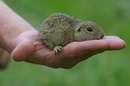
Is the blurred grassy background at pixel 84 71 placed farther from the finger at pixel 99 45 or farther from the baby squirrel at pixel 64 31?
the finger at pixel 99 45

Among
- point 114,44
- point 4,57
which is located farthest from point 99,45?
point 4,57

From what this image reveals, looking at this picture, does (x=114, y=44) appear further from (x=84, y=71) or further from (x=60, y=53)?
(x=84, y=71)

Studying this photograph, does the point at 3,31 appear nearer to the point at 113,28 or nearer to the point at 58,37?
the point at 58,37

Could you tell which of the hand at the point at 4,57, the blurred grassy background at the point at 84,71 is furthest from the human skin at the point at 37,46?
the blurred grassy background at the point at 84,71

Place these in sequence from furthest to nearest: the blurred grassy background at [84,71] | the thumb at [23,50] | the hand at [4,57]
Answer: the blurred grassy background at [84,71], the hand at [4,57], the thumb at [23,50]

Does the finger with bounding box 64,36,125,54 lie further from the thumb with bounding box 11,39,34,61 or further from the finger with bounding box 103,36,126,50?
the thumb with bounding box 11,39,34,61

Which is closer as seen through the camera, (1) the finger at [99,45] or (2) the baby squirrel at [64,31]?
(1) the finger at [99,45]
